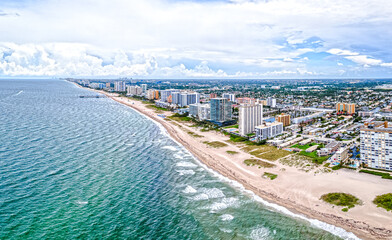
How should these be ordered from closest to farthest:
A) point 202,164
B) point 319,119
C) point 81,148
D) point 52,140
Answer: point 202,164, point 81,148, point 52,140, point 319,119

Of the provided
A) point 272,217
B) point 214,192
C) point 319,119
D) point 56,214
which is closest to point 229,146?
point 214,192

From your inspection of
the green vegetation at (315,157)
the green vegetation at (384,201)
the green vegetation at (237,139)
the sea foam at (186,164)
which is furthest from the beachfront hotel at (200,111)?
the green vegetation at (384,201)

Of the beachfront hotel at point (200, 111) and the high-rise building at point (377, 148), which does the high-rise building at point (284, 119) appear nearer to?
the beachfront hotel at point (200, 111)

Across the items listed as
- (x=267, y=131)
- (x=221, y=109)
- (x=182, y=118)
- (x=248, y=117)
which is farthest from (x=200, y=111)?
(x=267, y=131)

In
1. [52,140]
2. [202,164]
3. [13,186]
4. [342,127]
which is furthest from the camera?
[342,127]

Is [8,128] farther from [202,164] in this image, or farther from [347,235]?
[347,235]

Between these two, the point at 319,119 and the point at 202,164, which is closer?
the point at 202,164
